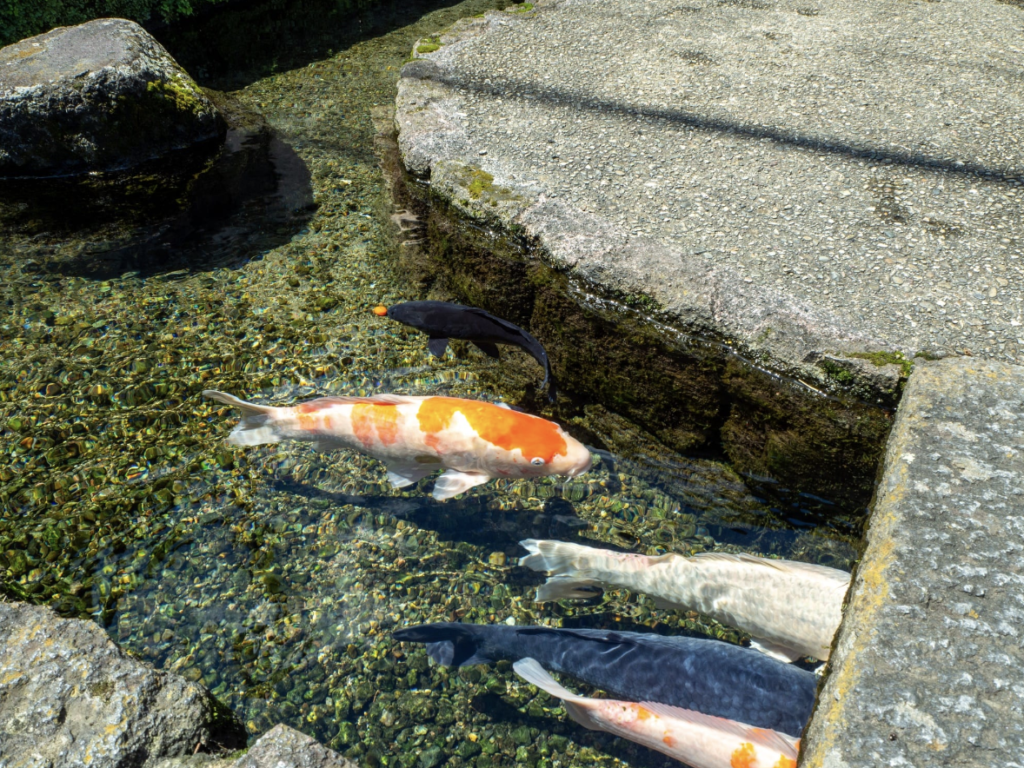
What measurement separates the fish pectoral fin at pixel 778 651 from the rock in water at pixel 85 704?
6.47 feet

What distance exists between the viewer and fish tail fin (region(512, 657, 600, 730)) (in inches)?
110

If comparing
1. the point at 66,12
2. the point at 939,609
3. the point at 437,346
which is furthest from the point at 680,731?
the point at 66,12

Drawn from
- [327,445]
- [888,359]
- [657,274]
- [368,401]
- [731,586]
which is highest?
[657,274]

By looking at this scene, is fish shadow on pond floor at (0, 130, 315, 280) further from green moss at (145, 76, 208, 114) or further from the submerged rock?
the submerged rock

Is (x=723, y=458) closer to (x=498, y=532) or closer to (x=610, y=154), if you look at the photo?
(x=498, y=532)

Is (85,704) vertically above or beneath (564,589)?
above

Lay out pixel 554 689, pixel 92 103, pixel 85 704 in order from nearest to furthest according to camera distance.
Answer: pixel 85 704, pixel 554 689, pixel 92 103

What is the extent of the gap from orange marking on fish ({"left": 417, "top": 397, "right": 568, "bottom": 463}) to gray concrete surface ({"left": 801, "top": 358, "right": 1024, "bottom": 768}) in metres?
1.35

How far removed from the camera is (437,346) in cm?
412

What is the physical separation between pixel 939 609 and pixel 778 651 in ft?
3.72

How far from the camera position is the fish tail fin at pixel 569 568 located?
3221 mm

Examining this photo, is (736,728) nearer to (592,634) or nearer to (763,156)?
(592,634)

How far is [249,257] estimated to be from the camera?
16.2 ft

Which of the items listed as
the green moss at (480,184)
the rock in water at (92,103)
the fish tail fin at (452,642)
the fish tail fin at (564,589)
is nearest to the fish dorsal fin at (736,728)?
the fish tail fin at (564,589)
